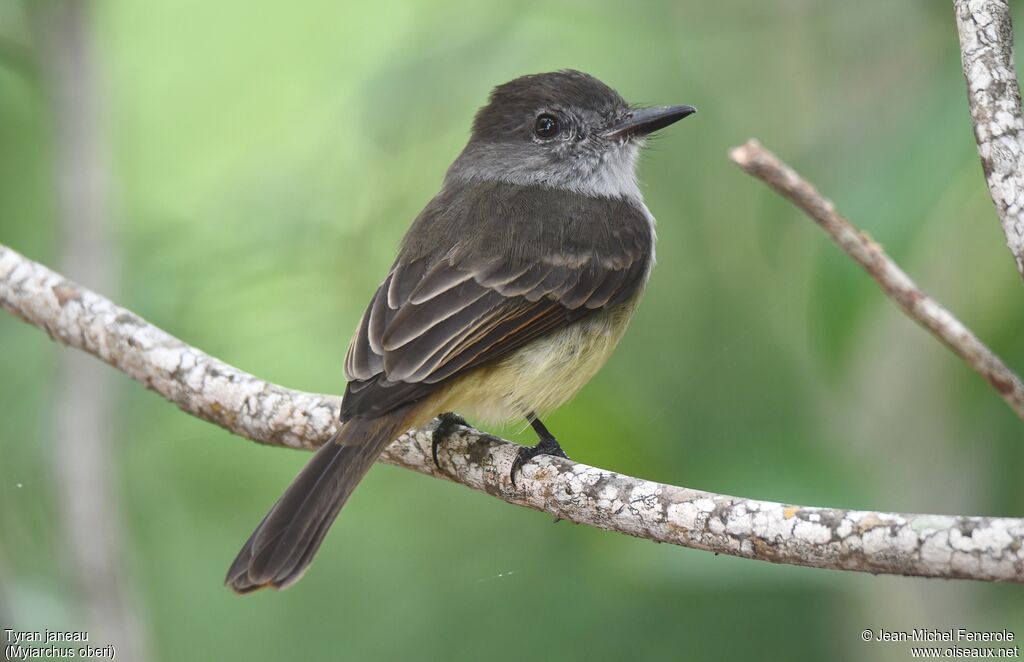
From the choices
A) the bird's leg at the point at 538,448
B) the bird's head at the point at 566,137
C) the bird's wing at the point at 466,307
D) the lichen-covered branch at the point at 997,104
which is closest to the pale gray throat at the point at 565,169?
the bird's head at the point at 566,137

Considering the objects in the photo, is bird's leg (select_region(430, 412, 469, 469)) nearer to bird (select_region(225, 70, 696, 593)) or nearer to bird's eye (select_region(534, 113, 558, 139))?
bird (select_region(225, 70, 696, 593))

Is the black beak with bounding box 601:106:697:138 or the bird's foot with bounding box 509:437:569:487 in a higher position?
the black beak with bounding box 601:106:697:138

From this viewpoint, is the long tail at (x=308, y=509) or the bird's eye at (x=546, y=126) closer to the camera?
the long tail at (x=308, y=509)

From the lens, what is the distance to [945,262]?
14.1 ft

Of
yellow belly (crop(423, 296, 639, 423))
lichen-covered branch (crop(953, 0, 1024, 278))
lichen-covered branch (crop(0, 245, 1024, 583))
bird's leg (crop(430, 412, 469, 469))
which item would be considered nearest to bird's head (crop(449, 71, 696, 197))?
yellow belly (crop(423, 296, 639, 423))

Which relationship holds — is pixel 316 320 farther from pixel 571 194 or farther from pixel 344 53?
pixel 344 53

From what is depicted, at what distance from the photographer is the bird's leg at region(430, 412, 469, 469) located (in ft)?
11.5

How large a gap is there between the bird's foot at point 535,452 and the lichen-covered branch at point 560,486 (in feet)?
0.14

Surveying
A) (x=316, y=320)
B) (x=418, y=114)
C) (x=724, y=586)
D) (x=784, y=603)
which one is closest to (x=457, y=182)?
(x=418, y=114)

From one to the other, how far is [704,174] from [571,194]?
5.41ft

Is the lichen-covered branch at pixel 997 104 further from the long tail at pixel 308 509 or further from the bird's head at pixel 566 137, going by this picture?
the bird's head at pixel 566 137

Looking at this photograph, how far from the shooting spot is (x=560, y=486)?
117 inches

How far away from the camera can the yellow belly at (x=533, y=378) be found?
356cm

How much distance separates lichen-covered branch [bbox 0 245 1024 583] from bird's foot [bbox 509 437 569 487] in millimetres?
43
